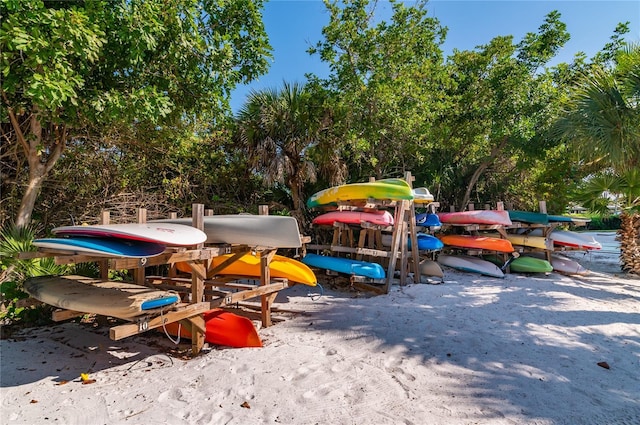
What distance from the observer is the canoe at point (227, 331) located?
3.99m

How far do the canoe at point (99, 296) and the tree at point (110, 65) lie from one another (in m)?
2.06

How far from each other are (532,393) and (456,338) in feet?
4.04

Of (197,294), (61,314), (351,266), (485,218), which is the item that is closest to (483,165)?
(485,218)

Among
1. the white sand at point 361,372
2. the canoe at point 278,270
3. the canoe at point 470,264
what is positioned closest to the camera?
the white sand at point 361,372

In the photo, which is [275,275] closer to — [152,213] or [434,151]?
[152,213]

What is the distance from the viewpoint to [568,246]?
29.1 ft

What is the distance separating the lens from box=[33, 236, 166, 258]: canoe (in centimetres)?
327

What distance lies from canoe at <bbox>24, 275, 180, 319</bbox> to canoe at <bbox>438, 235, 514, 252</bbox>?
280 inches

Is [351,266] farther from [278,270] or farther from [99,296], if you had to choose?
[99,296]

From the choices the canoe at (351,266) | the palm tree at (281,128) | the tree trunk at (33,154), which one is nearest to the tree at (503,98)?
the palm tree at (281,128)

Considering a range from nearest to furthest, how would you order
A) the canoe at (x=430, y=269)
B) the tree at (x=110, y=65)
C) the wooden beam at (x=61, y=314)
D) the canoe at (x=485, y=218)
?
the wooden beam at (x=61, y=314) → the tree at (x=110, y=65) → the canoe at (x=430, y=269) → the canoe at (x=485, y=218)

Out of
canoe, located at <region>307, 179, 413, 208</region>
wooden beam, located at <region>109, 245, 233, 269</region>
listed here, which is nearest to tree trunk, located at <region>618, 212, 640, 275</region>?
canoe, located at <region>307, 179, 413, 208</region>

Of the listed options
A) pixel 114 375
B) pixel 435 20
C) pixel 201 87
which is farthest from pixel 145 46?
pixel 435 20

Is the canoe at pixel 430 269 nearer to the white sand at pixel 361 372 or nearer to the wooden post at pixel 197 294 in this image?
the white sand at pixel 361 372
